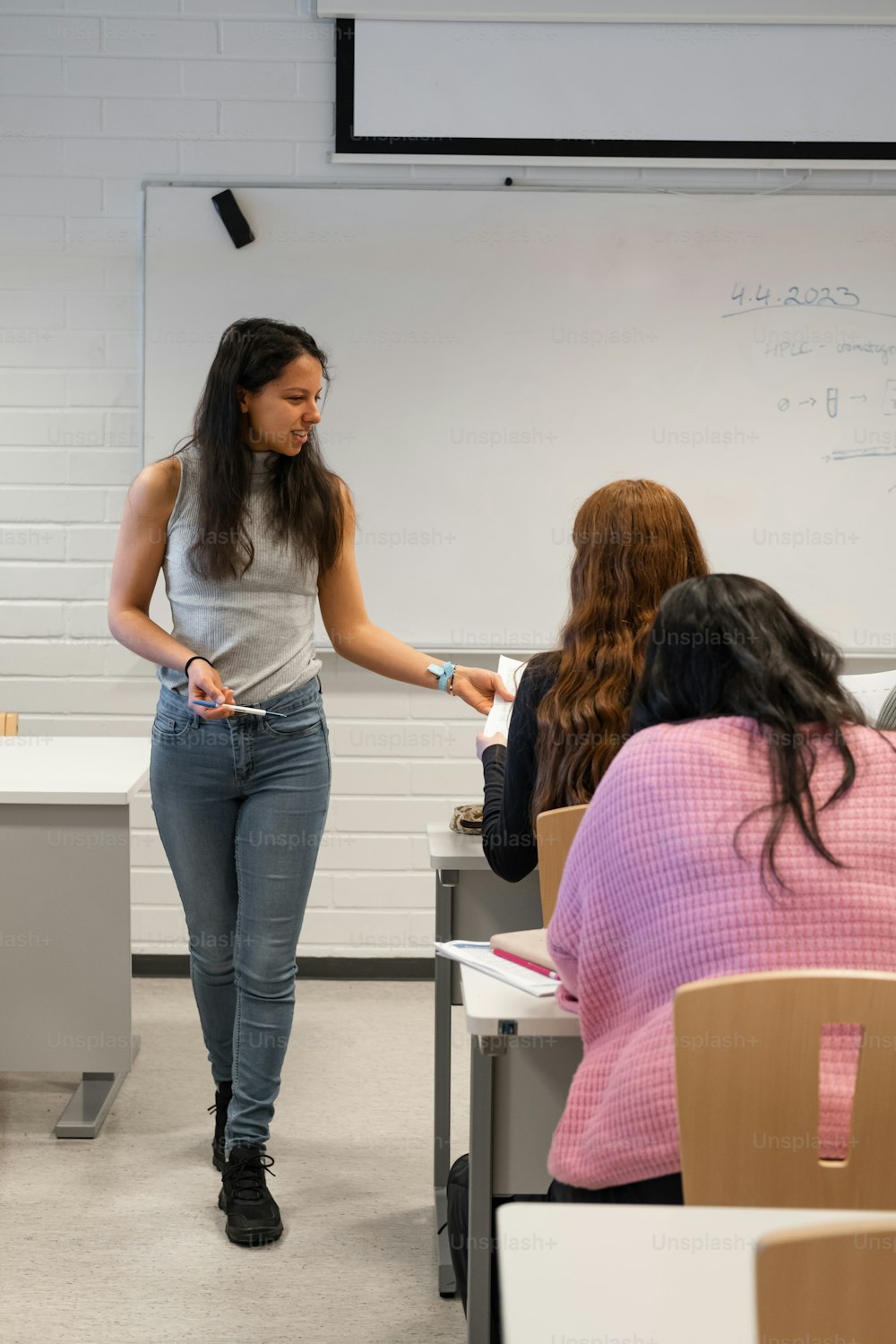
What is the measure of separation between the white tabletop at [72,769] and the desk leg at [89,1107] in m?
0.61

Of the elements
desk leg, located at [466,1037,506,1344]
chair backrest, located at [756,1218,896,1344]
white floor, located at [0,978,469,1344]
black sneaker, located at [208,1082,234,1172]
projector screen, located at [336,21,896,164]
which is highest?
projector screen, located at [336,21,896,164]

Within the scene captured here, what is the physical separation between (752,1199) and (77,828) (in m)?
1.76

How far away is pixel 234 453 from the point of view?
216 cm

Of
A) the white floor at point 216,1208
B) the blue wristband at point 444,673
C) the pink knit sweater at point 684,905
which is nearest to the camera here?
the pink knit sweater at point 684,905

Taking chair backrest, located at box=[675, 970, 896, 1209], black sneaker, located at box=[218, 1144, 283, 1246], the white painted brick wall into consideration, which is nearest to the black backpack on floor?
black sneaker, located at box=[218, 1144, 283, 1246]

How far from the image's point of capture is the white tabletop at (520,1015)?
4.80 ft

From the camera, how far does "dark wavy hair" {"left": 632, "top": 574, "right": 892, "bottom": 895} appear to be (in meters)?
1.25

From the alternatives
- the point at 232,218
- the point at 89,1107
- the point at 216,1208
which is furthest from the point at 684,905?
the point at 232,218

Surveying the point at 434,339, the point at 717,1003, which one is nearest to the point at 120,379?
the point at 434,339

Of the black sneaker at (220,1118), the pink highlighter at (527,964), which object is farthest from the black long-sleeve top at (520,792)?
the black sneaker at (220,1118)

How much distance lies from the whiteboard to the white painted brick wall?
13 centimetres

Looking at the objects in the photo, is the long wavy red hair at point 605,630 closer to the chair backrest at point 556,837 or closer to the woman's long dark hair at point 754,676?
the chair backrest at point 556,837

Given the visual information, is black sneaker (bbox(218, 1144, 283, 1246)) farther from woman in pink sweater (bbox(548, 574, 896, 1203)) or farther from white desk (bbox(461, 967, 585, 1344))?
woman in pink sweater (bbox(548, 574, 896, 1203))

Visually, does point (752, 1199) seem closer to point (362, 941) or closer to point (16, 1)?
point (362, 941)
